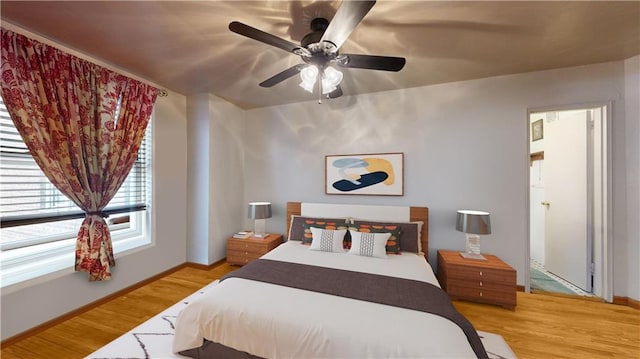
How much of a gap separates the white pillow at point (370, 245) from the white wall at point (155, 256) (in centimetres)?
250

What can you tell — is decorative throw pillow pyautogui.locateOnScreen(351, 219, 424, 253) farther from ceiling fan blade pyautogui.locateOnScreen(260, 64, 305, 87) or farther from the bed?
ceiling fan blade pyautogui.locateOnScreen(260, 64, 305, 87)

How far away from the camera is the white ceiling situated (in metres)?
1.65

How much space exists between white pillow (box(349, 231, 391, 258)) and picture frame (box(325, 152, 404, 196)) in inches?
31.0

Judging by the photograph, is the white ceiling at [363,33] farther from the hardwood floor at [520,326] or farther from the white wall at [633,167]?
the hardwood floor at [520,326]

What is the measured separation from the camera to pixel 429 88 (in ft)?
9.85

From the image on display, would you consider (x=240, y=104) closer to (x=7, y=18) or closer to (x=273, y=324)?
(x=7, y=18)

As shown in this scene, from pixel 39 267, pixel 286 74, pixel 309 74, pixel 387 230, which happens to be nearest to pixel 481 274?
pixel 387 230

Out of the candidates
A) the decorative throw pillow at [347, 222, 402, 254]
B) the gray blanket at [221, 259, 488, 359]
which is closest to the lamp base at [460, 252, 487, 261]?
the decorative throw pillow at [347, 222, 402, 254]

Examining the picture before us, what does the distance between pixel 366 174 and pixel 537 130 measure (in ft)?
9.08

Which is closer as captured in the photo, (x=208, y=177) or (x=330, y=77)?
(x=330, y=77)

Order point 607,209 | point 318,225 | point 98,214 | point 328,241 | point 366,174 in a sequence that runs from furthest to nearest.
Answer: point 366,174 < point 318,225 < point 328,241 < point 607,209 < point 98,214

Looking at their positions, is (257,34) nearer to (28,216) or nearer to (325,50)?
(325,50)

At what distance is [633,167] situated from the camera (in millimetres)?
2326

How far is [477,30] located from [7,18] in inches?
145
